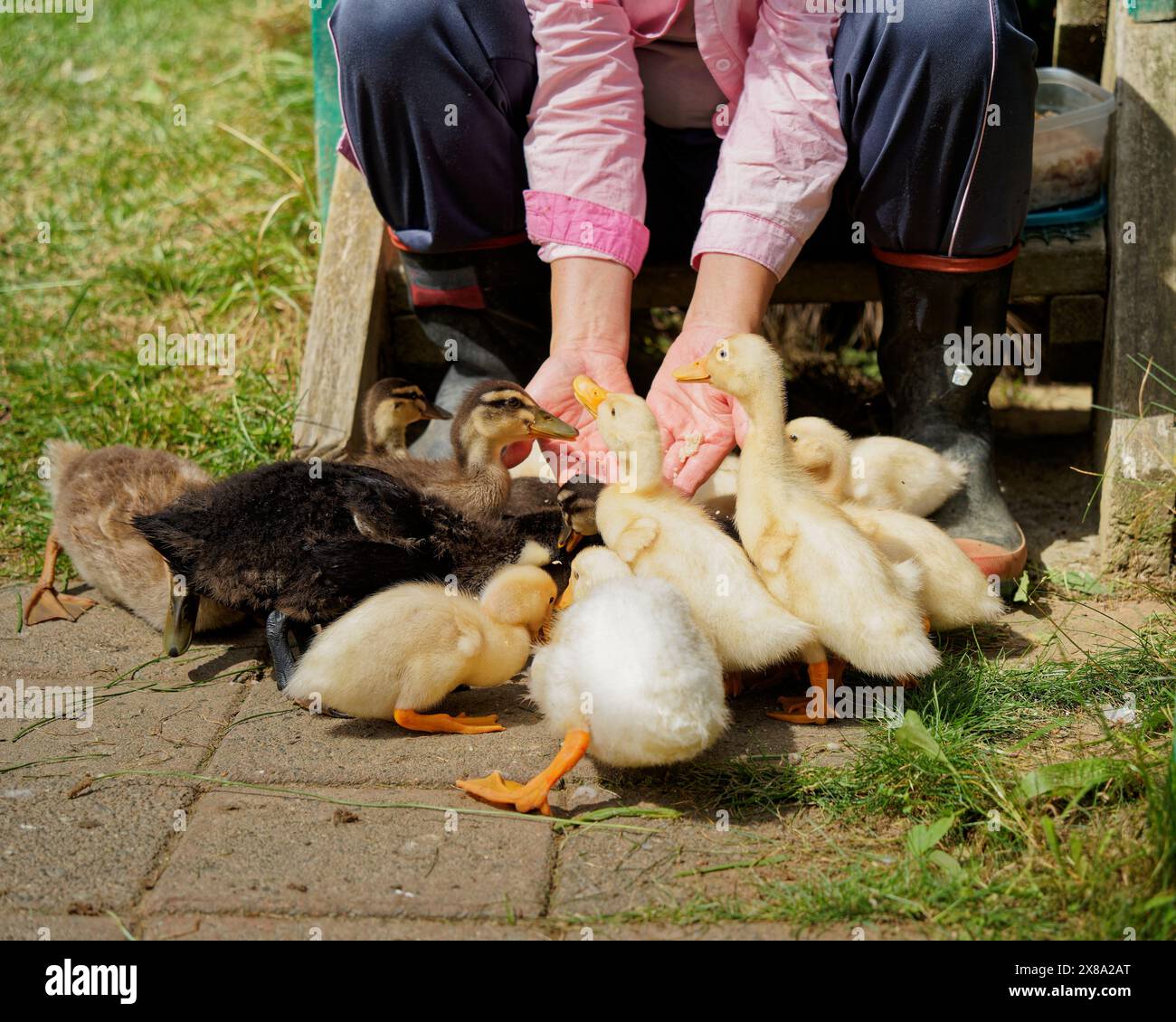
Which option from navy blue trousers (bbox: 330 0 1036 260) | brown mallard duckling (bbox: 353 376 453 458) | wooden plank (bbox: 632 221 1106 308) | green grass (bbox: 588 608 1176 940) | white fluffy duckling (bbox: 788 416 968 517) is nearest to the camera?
green grass (bbox: 588 608 1176 940)

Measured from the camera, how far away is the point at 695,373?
288cm

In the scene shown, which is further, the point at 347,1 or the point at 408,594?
the point at 347,1

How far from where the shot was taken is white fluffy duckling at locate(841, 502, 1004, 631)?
2.82m

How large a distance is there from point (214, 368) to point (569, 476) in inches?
74.3

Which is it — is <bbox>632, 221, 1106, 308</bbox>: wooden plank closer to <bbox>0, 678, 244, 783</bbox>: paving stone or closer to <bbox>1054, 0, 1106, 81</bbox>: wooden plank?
<bbox>1054, 0, 1106, 81</bbox>: wooden plank

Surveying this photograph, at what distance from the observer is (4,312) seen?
186 inches

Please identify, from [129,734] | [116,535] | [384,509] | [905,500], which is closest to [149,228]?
[116,535]

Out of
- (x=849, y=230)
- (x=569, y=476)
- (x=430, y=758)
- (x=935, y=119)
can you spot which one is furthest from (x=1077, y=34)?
(x=430, y=758)

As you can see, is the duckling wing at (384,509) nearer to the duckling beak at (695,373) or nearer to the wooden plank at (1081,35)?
the duckling beak at (695,373)

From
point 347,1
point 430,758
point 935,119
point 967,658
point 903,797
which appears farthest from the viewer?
point 347,1

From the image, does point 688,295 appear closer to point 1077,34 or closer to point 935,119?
point 935,119

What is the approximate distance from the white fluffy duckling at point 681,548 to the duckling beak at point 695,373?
0.52ft

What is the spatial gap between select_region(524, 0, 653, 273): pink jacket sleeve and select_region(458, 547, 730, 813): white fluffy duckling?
1142 millimetres

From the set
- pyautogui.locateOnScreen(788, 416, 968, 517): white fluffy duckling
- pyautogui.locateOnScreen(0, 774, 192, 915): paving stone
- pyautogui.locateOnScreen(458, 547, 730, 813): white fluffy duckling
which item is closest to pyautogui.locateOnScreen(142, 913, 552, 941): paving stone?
pyautogui.locateOnScreen(0, 774, 192, 915): paving stone
